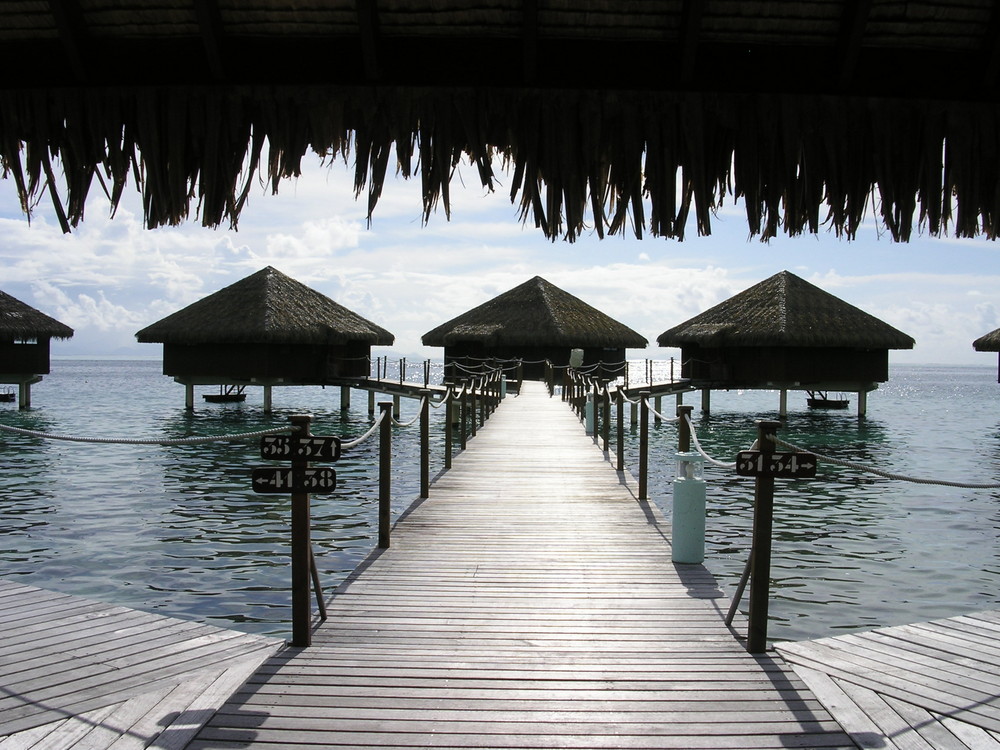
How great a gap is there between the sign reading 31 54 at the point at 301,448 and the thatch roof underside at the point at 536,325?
108 ft

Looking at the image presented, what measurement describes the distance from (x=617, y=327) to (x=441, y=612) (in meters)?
35.7

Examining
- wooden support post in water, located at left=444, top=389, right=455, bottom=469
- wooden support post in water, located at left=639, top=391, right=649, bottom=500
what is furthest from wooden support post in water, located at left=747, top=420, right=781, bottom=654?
wooden support post in water, located at left=444, top=389, right=455, bottom=469

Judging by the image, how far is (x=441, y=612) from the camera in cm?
520

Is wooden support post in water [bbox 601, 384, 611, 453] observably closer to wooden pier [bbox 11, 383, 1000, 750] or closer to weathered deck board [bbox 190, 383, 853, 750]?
weathered deck board [bbox 190, 383, 853, 750]

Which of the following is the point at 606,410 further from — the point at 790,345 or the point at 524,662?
the point at 790,345

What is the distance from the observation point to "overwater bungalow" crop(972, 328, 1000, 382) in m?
32.6

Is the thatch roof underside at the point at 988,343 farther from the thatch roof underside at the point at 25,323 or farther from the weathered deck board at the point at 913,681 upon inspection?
the thatch roof underside at the point at 25,323

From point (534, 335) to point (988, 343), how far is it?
56.9 ft

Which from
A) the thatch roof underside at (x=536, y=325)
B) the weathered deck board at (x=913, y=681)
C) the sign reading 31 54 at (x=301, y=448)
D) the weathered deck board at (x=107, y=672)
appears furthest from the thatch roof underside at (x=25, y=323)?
the weathered deck board at (x=913, y=681)

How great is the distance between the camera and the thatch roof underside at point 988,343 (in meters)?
32.6

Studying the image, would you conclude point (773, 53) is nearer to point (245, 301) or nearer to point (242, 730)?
point (242, 730)

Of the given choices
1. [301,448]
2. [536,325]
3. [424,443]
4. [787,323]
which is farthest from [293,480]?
[536,325]

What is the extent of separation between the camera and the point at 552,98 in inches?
172

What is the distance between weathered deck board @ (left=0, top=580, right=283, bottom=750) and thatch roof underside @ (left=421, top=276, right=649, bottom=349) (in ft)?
106
